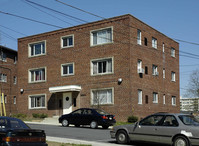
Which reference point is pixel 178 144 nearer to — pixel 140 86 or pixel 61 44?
pixel 140 86

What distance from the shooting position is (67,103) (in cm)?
3512

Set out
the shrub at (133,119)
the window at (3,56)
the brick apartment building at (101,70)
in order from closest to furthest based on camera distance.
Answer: the shrub at (133,119)
the brick apartment building at (101,70)
the window at (3,56)

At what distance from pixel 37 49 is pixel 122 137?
2530cm

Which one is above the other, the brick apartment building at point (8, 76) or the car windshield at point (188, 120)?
the brick apartment building at point (8, 76)

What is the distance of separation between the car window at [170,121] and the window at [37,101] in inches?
960

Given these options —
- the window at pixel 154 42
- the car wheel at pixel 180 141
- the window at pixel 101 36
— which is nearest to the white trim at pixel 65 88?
the window at pixel 101 36

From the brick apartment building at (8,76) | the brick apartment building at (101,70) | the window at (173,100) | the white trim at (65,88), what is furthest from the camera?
the brick apartment building at (8,76)

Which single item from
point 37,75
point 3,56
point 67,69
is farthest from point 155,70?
point 3,56

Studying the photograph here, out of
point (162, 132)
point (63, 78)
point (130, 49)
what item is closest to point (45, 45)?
point (63, 78)

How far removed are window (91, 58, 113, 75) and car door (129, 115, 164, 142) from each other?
1790 centimetres

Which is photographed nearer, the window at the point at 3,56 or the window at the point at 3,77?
the window at the point at 3,77

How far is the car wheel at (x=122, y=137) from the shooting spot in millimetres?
15196

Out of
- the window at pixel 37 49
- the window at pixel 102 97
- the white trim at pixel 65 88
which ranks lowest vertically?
the window at pixel 102 97

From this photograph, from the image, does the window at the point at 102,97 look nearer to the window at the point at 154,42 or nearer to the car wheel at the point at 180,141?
the window at the point at 154,42
